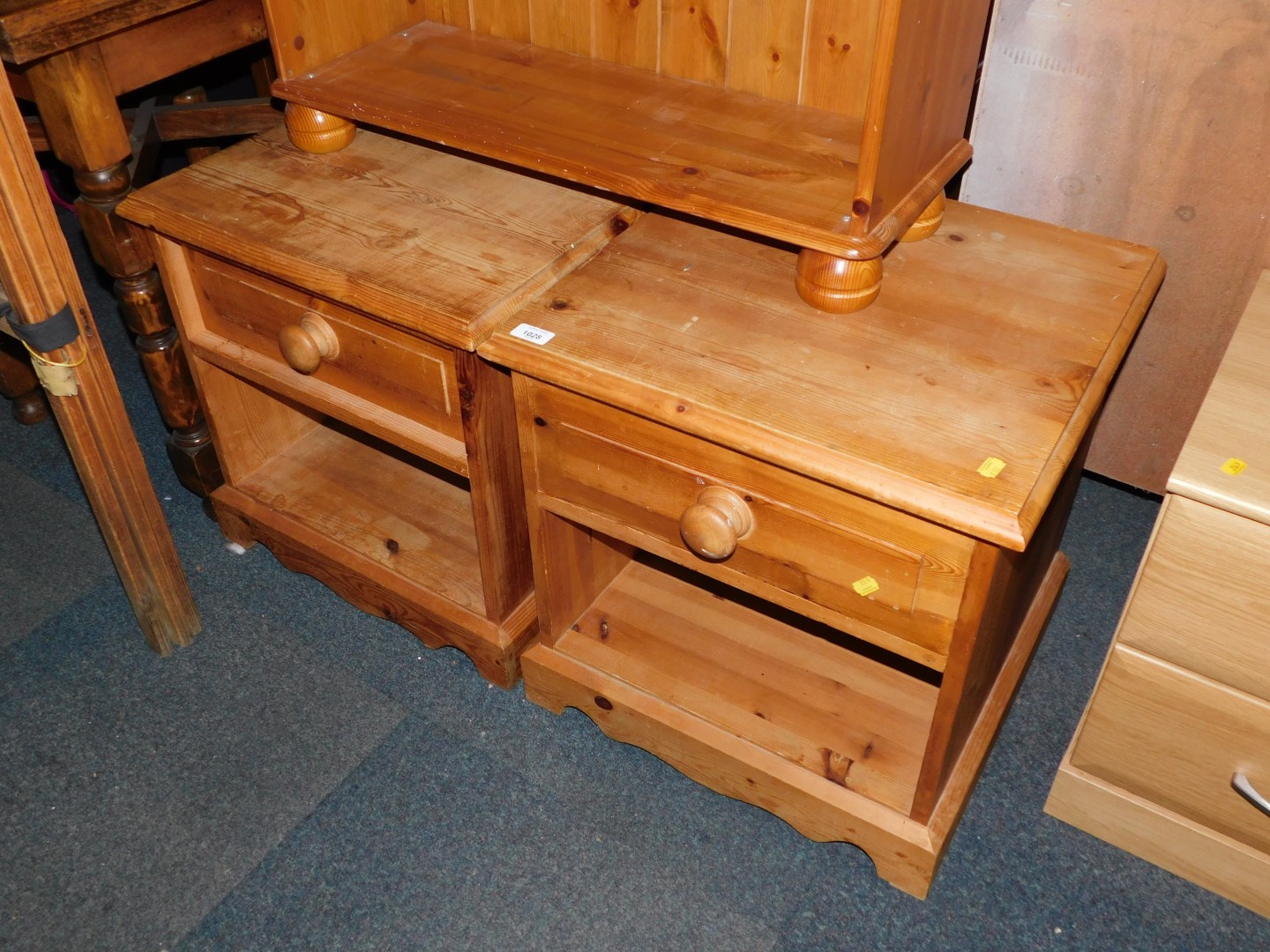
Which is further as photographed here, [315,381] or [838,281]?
[315,381]

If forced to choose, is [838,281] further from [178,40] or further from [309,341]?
[178,40]

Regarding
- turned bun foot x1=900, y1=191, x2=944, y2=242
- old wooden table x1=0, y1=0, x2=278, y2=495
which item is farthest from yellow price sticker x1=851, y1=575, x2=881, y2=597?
old wooden table x1=0, y1=0, x2=278, y2=495

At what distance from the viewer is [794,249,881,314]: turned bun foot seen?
3.60ft

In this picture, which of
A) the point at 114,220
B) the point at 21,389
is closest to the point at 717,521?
the point at 114,220

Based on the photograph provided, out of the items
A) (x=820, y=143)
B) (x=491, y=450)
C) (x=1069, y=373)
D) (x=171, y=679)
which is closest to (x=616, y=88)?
(x=820, y=143)

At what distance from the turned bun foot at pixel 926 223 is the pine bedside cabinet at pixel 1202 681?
327mm

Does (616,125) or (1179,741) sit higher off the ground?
(616,125)

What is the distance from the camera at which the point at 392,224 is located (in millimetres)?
1290

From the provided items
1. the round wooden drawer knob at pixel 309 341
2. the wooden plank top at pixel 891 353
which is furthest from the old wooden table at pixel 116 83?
the wooden plank top at pixel 891 353

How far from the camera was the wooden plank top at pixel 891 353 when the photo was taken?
97 centimetres

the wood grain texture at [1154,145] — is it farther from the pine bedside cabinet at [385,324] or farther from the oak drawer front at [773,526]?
the oak drawer front at [773,526]

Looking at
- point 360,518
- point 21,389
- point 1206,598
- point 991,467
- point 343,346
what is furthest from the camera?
point 21,389

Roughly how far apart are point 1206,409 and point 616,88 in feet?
2.45

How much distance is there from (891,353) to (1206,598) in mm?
378
